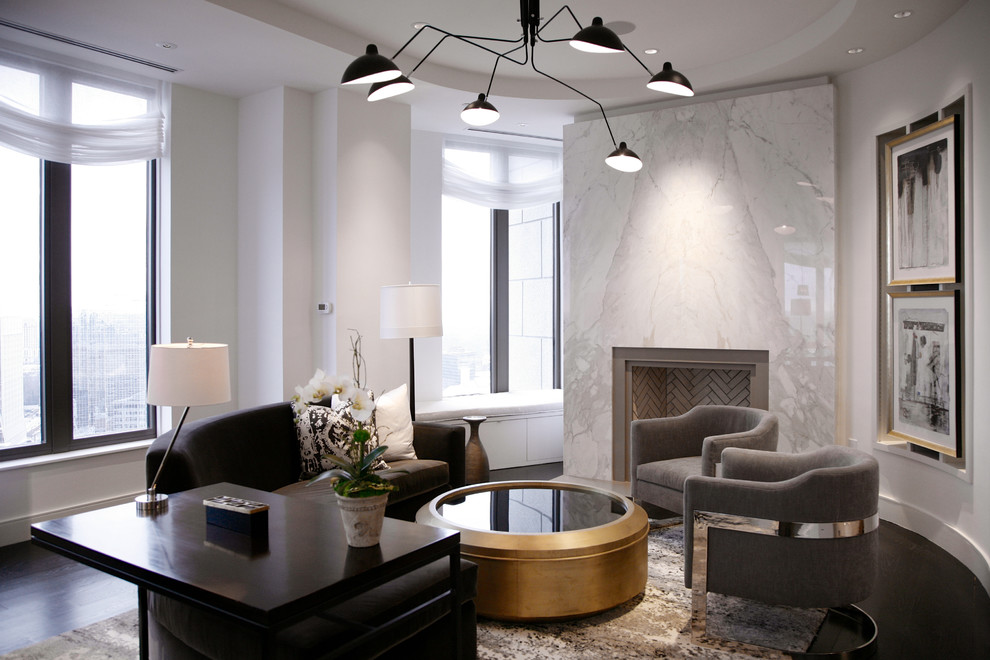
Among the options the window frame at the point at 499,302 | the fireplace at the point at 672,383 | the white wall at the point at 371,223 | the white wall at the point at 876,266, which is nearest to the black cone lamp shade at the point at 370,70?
the white wall at the point at 371,223

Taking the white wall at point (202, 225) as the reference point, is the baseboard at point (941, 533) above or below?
below

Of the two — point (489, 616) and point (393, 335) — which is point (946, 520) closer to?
point (489, 616)

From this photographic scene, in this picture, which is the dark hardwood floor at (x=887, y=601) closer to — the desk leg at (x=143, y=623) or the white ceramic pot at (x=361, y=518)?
the desk leg at (x=143, y=623)

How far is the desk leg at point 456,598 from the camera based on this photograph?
2.46 meters

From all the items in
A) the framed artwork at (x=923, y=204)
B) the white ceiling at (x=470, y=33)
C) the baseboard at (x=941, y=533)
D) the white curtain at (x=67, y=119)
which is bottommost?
the baseboard at (x=941, y=533)

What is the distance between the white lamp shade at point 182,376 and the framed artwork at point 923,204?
3.99 m

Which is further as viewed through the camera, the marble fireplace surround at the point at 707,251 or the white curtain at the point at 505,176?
the white curtain at the point at 505,176

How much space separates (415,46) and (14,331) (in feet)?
10.3

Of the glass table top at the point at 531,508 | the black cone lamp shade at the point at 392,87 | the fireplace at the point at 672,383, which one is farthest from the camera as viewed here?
the fireplace at the point at 672,383

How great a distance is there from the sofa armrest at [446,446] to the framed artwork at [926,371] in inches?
112

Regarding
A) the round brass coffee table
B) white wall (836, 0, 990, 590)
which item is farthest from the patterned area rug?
white wall (836, 0, 990, 590)

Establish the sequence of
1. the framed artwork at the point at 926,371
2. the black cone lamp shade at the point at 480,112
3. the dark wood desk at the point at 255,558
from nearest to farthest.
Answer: the dark wood desk at the point at 255,558, the black cone lamp shade at the point at 480,112, the framed artwork at the point at 926,371

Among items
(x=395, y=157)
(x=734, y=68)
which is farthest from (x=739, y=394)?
(x=395, y=157)

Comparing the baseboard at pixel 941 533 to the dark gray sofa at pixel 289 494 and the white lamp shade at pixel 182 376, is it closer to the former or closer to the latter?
the dark gray sofa at pixel 289 494
